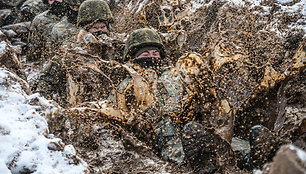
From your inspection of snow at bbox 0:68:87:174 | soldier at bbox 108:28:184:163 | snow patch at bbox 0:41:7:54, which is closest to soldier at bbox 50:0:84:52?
soldier at bbox 108:28:184:163

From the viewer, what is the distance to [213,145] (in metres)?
2.57

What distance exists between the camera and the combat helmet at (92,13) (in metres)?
5.23

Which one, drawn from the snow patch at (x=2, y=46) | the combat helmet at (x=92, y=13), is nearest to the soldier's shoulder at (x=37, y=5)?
the combat helmet at (x=92, y=13)

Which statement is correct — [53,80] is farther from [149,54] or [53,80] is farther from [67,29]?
[149,54]

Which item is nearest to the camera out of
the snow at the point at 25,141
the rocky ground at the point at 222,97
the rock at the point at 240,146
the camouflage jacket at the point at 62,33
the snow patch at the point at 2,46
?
the snow at the point at 25,141

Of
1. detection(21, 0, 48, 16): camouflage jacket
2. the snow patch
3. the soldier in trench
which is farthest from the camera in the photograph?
detection(21, 0, 48, 16): camouflage jacket

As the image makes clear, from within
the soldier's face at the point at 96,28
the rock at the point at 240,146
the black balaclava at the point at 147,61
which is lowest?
the rock at the point at 240,146

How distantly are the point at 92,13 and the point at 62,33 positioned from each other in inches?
43.8

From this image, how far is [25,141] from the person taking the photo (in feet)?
5.33

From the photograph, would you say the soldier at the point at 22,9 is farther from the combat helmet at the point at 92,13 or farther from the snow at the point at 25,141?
the snow at the point at 25,141

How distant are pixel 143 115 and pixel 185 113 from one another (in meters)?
0.60

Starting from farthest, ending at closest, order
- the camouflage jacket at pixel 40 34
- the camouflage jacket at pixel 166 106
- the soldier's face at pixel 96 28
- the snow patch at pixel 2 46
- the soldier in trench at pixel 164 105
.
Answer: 1. the camouflage jacket at pixel 40 34
2. the soldier's face at pixel 96 28
3. the camouflage jacket at pixel 166 106
4. the soldier in trench at pixel 164 105
5. the snow patch at pixel 2 46

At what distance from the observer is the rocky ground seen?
1682mm

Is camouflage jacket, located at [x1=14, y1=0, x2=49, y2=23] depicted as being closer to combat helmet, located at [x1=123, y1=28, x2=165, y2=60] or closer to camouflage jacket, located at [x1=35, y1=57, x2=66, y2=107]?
camouflage jacket, located at [x1=35, y1=57, x2=66, y2=107]
